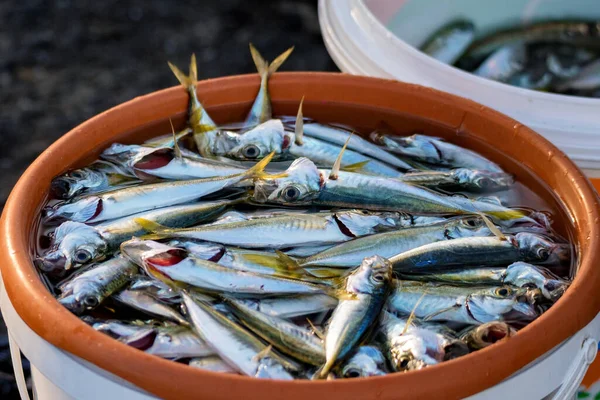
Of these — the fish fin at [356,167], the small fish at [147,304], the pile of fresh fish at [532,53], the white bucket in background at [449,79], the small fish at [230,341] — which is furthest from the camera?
the pile of fresh fish at [532,53]

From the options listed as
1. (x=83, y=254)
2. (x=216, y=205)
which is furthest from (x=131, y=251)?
(x=216, y=205)

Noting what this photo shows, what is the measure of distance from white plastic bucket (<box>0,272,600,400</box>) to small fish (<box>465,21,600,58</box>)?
2023 millimetres

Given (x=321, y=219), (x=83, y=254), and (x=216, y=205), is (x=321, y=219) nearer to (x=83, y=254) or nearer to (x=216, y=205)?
(x=216, y=205)

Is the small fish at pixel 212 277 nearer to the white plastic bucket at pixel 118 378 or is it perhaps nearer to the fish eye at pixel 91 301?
the fish eye at pixel 91 301

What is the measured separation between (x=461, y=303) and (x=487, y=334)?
0.47 feet

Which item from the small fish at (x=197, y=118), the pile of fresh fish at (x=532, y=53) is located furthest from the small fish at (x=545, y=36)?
the small fish at (x=197, y=118)

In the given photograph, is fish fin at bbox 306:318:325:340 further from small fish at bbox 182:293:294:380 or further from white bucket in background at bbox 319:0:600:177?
white bucket in background at bbox 319:0:600:177

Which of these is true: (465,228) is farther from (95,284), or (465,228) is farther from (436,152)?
(95,284)

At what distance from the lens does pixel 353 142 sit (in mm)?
2213

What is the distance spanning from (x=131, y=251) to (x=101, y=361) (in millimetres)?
356

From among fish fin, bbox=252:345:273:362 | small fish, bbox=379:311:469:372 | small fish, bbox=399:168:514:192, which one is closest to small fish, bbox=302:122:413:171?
small fish, bbox=399:168:514:192

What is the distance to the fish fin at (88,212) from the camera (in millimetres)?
1869

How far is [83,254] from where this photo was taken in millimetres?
1734

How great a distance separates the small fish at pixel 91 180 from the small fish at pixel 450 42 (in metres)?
1.76
